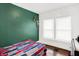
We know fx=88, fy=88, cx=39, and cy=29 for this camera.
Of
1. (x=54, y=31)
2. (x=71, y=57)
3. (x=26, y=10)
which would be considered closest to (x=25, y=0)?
(x=26, y=10)

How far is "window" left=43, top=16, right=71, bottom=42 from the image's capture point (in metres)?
1.10

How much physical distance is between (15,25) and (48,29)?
428mm

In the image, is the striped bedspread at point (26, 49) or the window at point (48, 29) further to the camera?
the window at point (48, 29)

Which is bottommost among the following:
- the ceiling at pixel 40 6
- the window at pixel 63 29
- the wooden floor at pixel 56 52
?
the wooden floor at pixel 56 52

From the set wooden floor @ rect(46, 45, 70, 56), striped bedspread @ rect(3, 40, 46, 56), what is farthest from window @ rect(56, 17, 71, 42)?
striped bedspread @ rect(3, 40, 46, 56)

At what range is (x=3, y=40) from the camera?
41.9 inches

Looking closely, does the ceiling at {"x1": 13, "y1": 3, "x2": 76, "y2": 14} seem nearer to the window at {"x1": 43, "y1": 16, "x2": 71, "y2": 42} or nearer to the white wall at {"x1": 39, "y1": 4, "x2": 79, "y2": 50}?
the white wall at {"x1": 39, "y1": 4, "x2": 79, "y2": 50}

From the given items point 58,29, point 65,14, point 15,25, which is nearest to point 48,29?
point 58,29

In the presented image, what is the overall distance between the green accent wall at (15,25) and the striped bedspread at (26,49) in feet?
0.18

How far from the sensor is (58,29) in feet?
3.72

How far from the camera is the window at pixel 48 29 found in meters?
1.17

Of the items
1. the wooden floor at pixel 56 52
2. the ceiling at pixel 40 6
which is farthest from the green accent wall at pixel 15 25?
the wooden floor at pixel 56 52

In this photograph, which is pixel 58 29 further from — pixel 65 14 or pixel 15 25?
pixel 15 25

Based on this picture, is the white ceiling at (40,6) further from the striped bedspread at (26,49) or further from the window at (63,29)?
the striped bedspread at (26,49)
